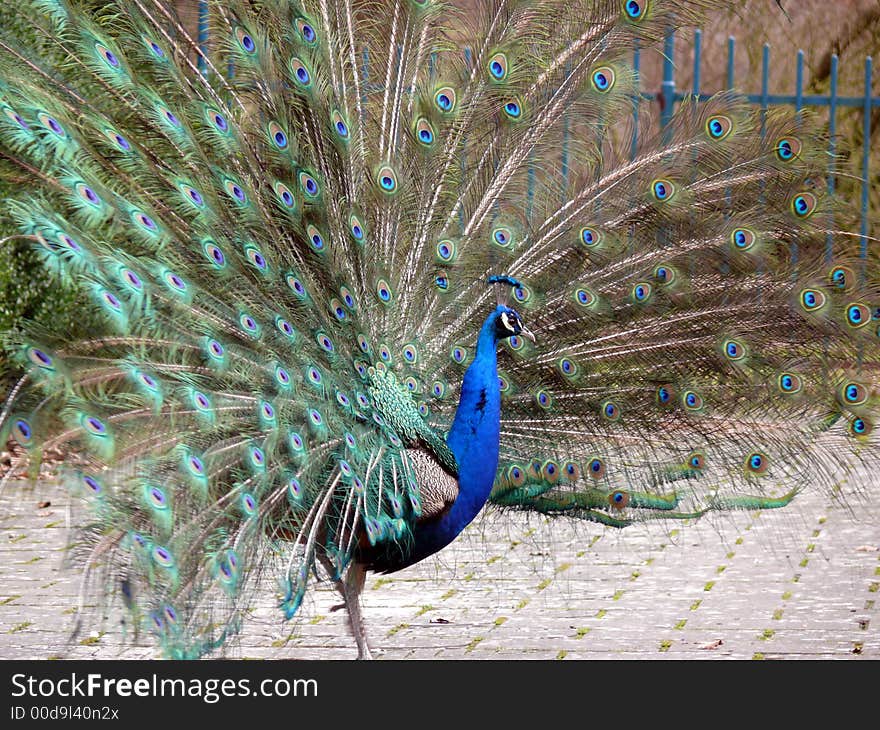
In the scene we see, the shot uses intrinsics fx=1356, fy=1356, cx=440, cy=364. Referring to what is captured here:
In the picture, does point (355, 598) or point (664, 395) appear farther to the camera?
point (664, 395)

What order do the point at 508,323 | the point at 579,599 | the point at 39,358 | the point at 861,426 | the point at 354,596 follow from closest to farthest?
the point at 39,358 → the point at 508,323 → the point at 354,596 → the point at 861,426 → the point at 579,599

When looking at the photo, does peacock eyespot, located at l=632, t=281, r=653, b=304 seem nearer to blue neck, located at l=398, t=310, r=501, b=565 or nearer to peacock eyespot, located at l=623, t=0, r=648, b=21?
blue neck, located at l=398, t=310, r=501, b=565

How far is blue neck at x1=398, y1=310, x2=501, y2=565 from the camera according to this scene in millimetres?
4051

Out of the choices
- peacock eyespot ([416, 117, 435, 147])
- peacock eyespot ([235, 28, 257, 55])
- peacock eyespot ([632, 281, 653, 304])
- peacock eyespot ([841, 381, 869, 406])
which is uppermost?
peacock eyespot ([235, 28, 257, 55])

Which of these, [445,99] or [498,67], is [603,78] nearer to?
[498,67]

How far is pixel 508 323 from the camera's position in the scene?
403 centimetres

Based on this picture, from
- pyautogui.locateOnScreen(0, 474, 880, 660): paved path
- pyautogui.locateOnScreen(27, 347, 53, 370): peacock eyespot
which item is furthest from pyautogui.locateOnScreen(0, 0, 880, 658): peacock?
pyautogui.locateOnScreen(0, 474, 880, 660): paved path

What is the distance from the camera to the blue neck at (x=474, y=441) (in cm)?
405

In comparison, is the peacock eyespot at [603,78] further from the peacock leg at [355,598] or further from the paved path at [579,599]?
the peacock leg at [355,598]

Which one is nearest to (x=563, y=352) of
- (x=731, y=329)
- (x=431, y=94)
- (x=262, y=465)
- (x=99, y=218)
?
(x=731, y=329)

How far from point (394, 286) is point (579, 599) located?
168 centimetres

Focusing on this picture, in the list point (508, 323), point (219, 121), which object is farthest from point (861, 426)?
point (219, 121)

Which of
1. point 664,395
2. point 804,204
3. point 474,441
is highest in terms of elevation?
point 804,204

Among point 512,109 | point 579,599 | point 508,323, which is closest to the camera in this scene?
point 508,323
